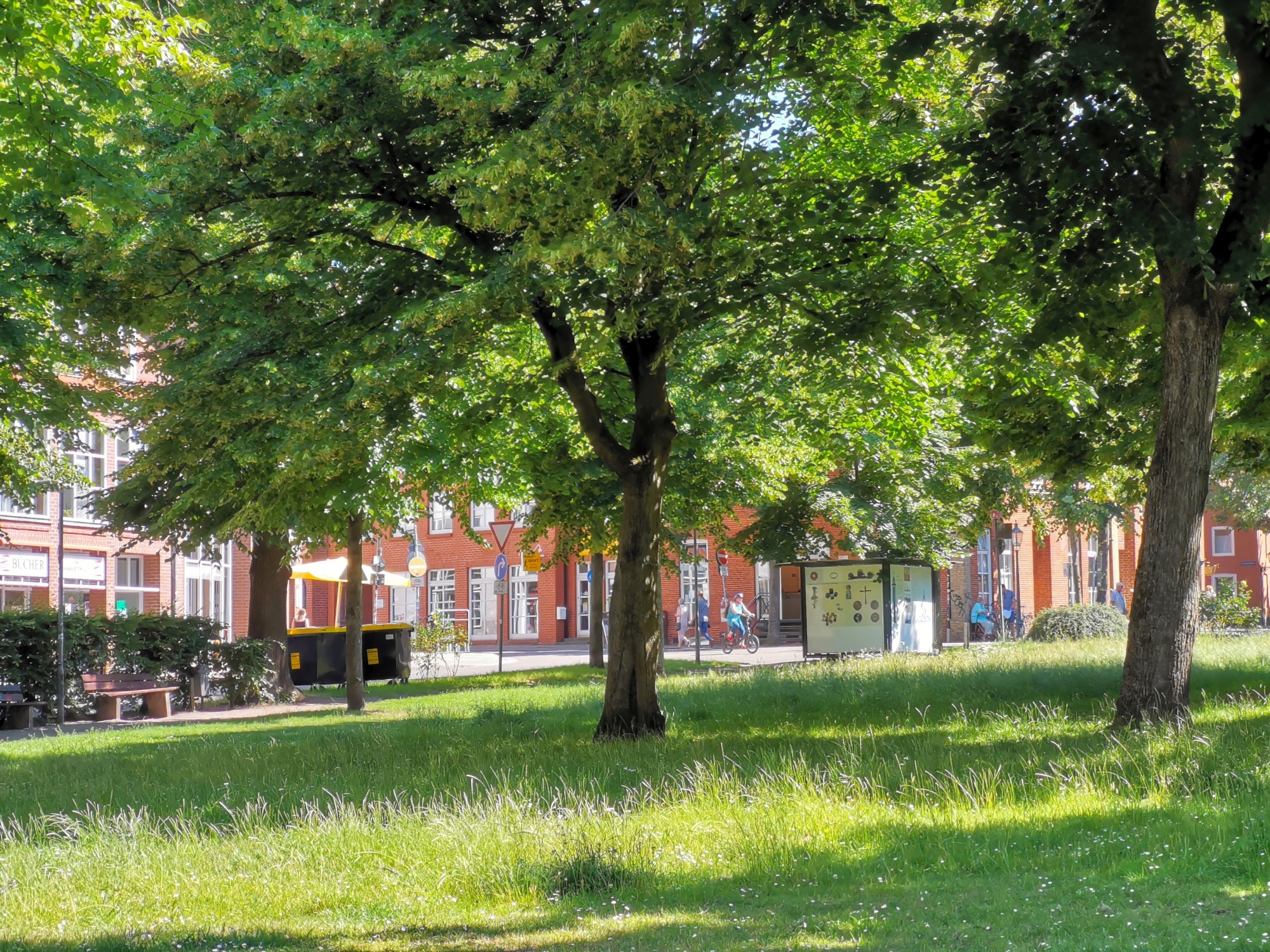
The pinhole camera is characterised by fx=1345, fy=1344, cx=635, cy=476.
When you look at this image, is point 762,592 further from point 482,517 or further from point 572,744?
point 572,744

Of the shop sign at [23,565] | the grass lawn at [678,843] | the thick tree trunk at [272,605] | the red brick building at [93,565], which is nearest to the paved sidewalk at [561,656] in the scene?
the thick tree trunk at [272,605]

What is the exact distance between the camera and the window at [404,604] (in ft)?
200

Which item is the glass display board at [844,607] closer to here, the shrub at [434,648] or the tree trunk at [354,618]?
the shrub at [434,648]

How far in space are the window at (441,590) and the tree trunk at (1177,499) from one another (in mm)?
49418

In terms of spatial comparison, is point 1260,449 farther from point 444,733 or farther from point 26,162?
point 26,162

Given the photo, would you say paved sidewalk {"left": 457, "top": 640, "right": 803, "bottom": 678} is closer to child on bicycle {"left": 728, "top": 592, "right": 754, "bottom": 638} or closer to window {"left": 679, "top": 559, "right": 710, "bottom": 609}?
child on bicycle {"left": 728, "top": 592, "right": 754, "bottom": 638}

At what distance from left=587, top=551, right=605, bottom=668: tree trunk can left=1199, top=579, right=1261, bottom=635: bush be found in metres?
14.9

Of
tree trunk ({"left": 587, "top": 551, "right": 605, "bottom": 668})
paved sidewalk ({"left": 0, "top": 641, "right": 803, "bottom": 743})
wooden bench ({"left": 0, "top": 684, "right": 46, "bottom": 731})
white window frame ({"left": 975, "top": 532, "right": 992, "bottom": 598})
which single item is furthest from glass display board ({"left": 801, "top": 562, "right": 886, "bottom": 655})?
white window frame ({"left": 975, "top": 532, "right": 992, "bottom": 598})

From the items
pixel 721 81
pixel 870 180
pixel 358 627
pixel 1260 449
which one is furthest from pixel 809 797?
pixel 358 627

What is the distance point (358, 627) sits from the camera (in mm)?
19969

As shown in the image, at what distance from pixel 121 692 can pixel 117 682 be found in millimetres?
404

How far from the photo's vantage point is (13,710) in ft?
64.1

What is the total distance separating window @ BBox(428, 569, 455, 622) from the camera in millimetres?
59062

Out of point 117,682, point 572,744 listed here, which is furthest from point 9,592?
point 572,744
